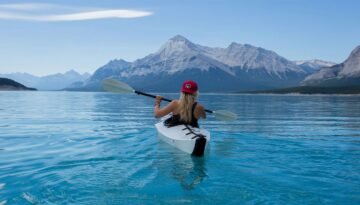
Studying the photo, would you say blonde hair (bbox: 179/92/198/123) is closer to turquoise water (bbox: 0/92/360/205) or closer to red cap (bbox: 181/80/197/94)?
red cap (bbox: 181/80/197/94)

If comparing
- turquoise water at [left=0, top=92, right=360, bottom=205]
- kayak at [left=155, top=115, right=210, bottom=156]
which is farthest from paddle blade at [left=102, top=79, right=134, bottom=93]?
kayak at [left=155, top=115, right=210, bottom=156]

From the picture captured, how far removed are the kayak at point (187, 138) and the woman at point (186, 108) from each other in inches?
12.1

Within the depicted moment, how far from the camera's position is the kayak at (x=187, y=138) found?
12758 mm

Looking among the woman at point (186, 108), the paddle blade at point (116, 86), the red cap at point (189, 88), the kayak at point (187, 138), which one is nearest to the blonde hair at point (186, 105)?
the woman at point (186, 108)

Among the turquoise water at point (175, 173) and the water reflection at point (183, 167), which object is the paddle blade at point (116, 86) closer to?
the turquoise water at point (175, 173)

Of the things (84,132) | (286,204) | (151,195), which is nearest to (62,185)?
(151,195)

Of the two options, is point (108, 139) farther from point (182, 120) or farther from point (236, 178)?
point (236, 178)

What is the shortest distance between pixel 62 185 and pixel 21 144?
8.51m

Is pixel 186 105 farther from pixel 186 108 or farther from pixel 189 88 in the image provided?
pixel 189 88

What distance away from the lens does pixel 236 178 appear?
10055mm

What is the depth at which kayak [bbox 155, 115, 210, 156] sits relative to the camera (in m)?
12.8

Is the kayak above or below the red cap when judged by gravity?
below

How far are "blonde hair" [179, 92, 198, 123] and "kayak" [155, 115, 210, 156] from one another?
339 millimetres

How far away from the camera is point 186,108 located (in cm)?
1378
